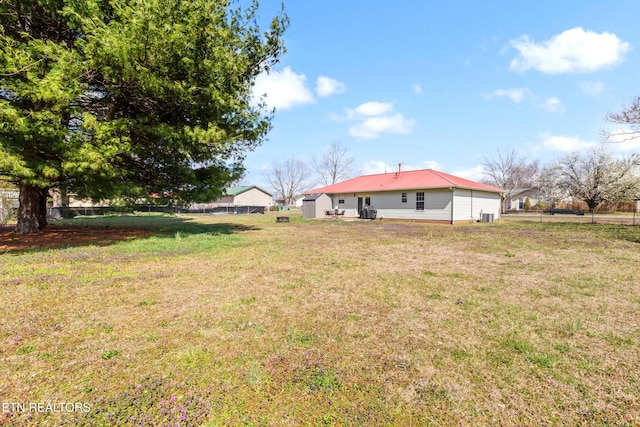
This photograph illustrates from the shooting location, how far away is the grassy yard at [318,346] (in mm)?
2211

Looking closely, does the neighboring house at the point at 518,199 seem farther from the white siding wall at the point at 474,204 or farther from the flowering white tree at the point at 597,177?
the white siding wall at the point at 474,204

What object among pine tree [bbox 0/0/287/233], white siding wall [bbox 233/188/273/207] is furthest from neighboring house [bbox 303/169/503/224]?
white siding wall [bbox 233/188/273/207]

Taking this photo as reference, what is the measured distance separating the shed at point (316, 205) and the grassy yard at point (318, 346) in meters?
20.2

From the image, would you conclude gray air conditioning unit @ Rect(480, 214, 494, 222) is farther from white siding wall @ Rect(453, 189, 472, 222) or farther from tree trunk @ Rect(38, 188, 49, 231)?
tree trunk @ Rect(38, 188, 49, 231)

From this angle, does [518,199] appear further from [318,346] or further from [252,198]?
[318,346]

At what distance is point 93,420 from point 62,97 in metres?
8.51

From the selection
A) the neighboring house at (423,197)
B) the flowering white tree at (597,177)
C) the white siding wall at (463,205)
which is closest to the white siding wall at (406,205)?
the neighboring house at (423,197)

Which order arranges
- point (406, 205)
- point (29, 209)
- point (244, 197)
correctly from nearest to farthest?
point (29, 209)
point (406, 205)
point (244, 197)

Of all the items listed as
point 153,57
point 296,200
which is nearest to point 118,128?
point 153,57

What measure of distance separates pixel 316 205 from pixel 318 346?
2354 centimetres

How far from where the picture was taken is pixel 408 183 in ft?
73.6

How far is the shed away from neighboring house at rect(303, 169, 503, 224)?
0.87m

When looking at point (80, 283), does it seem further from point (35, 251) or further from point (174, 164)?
point (174, 164)

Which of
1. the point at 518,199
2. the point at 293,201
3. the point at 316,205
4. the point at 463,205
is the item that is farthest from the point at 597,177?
the point at 293,201
